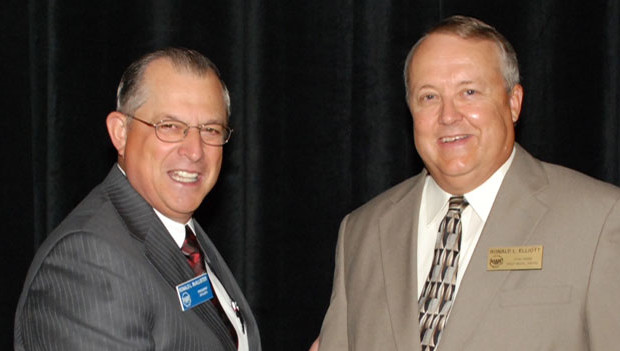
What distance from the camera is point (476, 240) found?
245 cm

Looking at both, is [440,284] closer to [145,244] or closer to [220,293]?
[220,293]

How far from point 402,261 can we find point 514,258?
17.2 inches

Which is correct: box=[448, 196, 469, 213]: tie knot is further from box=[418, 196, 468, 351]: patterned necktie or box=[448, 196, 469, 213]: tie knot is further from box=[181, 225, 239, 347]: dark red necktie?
box=[181, 225, 239, 347]: dark red necktie

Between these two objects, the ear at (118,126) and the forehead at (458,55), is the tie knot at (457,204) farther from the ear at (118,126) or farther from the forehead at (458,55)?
the ear at (118,126)

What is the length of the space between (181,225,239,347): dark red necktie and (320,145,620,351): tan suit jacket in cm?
48

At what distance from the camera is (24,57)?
13.2ft

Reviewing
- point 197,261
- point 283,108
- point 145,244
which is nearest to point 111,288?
point 145,244

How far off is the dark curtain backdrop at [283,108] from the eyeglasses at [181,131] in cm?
154

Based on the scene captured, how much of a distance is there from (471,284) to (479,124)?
0.58 meters

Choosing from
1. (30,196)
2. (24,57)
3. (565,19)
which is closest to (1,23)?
(24,57)

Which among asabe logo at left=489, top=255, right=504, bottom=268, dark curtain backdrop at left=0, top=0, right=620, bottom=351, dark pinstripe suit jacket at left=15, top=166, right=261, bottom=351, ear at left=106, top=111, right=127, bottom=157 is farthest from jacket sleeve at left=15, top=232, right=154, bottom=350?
dark curtain backdrop at left=0, top=0, right=620, bottom=351

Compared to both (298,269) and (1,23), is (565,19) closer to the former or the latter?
(298,269)

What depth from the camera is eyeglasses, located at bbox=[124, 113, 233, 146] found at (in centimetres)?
240

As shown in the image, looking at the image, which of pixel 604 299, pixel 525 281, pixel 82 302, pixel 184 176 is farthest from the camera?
pixel 184 176
